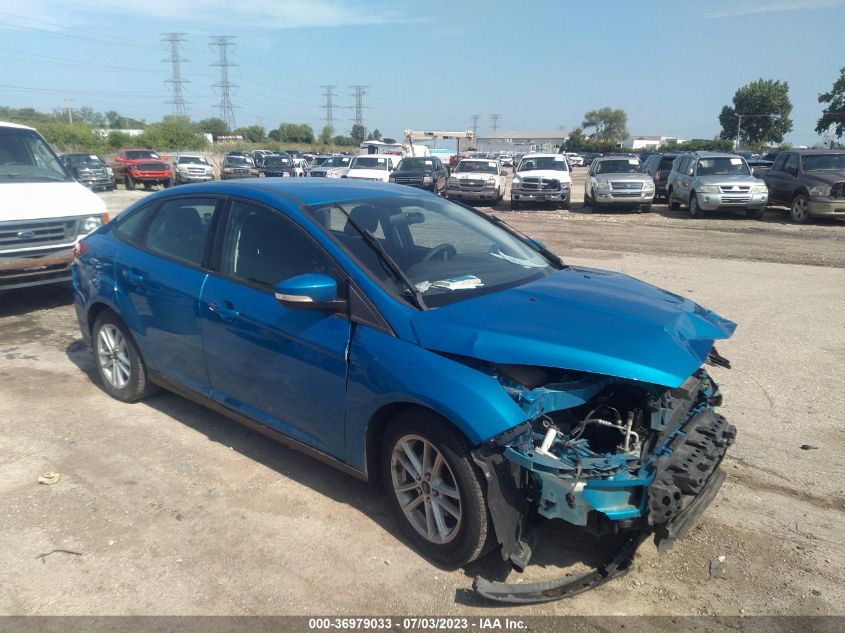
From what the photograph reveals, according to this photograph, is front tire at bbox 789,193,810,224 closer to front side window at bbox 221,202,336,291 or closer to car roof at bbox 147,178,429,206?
car roof at bbox 147,178,429,206

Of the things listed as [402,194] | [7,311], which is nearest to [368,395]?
[402,194]

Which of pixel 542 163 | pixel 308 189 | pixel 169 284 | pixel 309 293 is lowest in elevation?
pixel 169 284

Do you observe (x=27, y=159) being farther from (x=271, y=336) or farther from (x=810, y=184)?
(x=810, y=184)

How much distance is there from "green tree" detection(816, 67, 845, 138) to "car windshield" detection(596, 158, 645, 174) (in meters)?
69.2

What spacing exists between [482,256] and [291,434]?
1.61 metres

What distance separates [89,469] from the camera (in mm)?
4078

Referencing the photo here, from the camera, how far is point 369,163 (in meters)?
24.8

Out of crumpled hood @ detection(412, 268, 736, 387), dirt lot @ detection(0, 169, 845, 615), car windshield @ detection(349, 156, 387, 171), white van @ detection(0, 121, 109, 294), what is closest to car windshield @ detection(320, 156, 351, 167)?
car windshield @ detection(349, 156, 387, 171)

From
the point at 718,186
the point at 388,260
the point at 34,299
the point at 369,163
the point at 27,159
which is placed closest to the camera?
the point at 388,260

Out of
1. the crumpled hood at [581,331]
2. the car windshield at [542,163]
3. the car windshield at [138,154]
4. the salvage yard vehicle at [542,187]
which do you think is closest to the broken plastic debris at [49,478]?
the crumpled hood at [581,331]

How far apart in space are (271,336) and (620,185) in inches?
686

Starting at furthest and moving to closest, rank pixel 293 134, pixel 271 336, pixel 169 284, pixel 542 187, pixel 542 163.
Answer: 1. pixel 293 134
2. pixel 542 163
3. pixel 542 187
4. pixel 169 284
5. pixel 271 336

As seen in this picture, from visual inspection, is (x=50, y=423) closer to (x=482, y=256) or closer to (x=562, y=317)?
(x=482, y=256)

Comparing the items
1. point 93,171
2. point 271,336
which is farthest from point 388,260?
point 93,171
